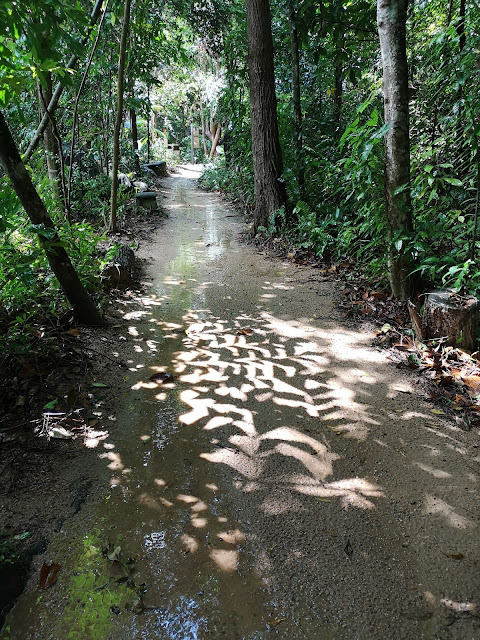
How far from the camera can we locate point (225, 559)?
A: 2107 mm

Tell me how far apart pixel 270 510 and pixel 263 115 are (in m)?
7.05

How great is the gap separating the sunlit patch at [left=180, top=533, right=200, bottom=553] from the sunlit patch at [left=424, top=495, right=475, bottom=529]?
4.08ft

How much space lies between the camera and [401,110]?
3.97 m

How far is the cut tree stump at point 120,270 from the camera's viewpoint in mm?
5383

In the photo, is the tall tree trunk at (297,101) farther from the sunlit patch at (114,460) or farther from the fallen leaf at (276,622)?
the fallen leaf at (276,622)

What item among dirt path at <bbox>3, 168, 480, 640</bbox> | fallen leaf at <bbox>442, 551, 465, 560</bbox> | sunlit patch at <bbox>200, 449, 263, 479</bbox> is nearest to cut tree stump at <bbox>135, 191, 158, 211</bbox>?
dirt path at <bbox>3, 168, 480, 640</bbox>

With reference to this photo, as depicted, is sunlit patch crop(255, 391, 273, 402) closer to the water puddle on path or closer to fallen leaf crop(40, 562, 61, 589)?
the water puddle on path

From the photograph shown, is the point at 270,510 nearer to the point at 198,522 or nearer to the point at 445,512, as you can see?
the point at 198,522

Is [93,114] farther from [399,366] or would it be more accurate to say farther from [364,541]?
[364,541]

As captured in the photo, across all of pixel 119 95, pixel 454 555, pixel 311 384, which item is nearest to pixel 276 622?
pixel 454 555

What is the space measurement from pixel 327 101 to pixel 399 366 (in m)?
7.49

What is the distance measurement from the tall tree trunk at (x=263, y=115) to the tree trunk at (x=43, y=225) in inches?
186

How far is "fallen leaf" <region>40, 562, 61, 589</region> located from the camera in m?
1.97

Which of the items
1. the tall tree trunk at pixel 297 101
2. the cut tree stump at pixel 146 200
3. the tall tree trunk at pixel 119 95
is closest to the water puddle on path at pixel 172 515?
the tall tree trunk at pixel 119 95
